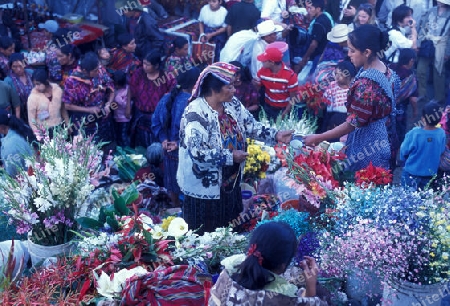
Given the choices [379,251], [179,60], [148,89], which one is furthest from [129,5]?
[379,251]

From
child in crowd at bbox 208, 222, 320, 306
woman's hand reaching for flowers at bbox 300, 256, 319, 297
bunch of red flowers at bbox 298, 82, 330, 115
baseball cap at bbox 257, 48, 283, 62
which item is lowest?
bunch of red flowers at bbox 298, 82, 330, 115

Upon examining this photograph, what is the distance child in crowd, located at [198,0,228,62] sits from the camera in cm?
826

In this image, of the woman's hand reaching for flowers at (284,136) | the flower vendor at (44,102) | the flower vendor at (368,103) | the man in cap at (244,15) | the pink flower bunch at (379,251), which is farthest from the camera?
the man in cap at (244,15)

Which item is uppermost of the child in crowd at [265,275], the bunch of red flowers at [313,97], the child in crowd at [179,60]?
the child in crowd at [265,275]

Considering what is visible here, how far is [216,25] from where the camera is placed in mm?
8352

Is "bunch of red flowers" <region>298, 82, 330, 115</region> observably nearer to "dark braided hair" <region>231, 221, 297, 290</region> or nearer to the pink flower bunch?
the pink flower bunch

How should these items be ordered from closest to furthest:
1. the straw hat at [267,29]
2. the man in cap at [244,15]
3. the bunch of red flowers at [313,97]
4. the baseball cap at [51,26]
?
1. the bunch of red flowers at [313,97]
2. the straw hat at [267,29]
3. the man in cap at [244,15]
4. the baseball cap at [51,26]

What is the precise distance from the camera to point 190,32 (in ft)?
28.3

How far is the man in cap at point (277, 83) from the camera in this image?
6348 millimetres

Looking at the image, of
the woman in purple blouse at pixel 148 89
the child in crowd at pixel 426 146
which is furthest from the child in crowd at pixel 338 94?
the woman in purple blouse at pixel 148 89

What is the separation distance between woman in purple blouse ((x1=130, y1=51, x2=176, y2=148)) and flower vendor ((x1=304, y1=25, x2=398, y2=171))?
108 inches

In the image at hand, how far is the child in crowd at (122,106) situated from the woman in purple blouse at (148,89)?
138 millimetres

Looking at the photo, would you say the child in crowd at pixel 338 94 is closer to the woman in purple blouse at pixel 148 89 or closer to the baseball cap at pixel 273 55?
the baseball cap at pixel 273 55

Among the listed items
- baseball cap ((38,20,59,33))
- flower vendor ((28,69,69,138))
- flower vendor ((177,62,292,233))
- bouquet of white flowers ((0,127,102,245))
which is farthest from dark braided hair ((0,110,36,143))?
baseball cap ((38,20,59,33))
